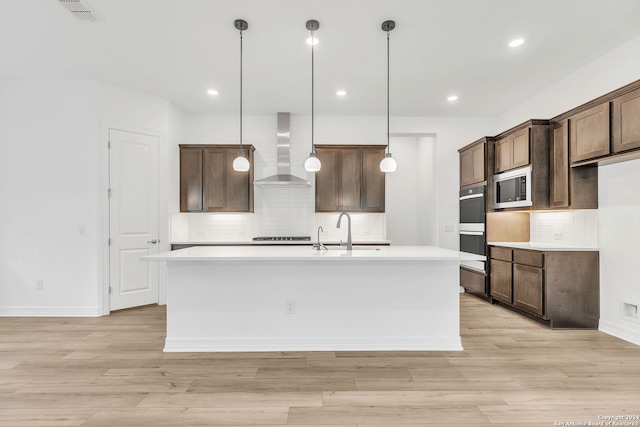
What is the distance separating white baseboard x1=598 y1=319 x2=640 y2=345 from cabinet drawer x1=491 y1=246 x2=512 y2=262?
1.11 metres

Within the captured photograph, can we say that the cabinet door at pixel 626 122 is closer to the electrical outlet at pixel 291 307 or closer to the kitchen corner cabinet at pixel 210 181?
the electrical outlet at pixel 291 307

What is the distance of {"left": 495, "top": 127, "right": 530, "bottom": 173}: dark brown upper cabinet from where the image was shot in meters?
3.93

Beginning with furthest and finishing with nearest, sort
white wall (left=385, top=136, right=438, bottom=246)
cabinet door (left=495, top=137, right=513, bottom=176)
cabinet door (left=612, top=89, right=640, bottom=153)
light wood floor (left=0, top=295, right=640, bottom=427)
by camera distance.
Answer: white wall (left=385, top=136, right=438, bottom=246) → cabinet door (left=495, top=137, right=513, bottom=176) → cabinet door (left=612, top=89, right=640, bottom=153) → light wood floor (left=0, top=295, right=640, bottom=427)

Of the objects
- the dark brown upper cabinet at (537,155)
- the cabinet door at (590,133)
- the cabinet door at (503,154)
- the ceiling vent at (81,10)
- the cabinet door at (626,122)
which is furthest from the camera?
the cabinet door at (503,154)

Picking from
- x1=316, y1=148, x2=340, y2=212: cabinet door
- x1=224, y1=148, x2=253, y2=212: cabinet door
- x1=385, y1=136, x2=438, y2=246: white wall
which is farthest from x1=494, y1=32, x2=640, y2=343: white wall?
Result: x1=224, y1=148, x2=253, y2=212: cabinet door

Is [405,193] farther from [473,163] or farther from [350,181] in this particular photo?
[350,181]

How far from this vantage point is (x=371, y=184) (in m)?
5.14

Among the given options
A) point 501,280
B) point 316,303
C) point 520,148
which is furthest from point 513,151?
point 316,303

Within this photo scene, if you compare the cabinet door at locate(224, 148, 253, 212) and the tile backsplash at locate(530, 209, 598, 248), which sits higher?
the cabinet door at locate(224, 148, 253, 212)

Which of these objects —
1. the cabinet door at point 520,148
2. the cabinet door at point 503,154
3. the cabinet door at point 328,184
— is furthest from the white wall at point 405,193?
the cabinet door at point 520,148

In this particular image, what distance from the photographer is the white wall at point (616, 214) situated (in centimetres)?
316

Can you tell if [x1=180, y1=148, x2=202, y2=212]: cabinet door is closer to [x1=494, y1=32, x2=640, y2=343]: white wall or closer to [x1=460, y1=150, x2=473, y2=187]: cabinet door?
[x1=460, y1=150, x2=473, y2=187]: cabinet door

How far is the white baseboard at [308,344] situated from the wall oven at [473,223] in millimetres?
2207

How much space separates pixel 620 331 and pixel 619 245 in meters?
0.87
